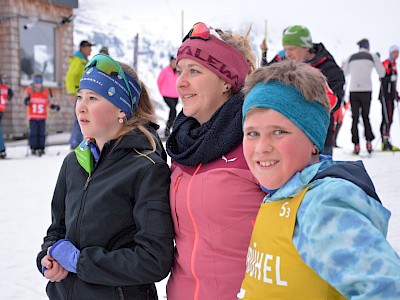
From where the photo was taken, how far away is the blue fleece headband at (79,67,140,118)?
1.84m

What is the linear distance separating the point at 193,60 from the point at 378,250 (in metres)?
0.98

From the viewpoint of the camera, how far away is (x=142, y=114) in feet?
6.48

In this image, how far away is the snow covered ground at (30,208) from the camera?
118 inches

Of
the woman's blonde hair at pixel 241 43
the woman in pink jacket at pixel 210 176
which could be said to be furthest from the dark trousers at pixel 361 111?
the woman in pink jacket at pixel 210 176

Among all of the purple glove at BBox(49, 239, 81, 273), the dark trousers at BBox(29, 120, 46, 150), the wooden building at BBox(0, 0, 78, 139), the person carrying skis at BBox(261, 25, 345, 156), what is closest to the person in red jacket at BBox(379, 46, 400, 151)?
the person carrying skis at BBox(261, 25, 345, 156)

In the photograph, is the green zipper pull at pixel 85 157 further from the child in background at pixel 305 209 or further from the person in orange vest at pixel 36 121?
the person in orange vest at pixel 36 121

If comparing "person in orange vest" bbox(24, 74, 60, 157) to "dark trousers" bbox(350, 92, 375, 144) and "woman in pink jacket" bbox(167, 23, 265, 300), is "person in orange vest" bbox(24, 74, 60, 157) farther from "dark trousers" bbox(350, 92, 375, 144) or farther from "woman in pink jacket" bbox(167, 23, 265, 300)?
"woman in pink jacket" bbox(167, 23, 265, 300)

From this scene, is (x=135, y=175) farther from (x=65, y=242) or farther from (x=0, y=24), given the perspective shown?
(x=0, y=24)

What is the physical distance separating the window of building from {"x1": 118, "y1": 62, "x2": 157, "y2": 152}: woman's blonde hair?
38.6 ft

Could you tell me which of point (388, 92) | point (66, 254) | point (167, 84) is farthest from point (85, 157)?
point (167, 84)

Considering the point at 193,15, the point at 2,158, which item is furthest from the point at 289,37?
the point at 193,15

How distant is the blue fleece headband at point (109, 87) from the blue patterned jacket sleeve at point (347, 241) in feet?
2.98

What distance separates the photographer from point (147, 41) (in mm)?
24453

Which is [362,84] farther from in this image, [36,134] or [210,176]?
[210,176]
